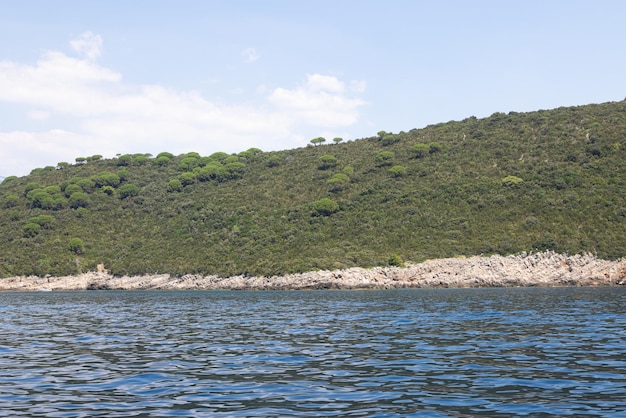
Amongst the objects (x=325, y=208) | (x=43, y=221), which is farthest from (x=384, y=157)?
(x=43, y=221)

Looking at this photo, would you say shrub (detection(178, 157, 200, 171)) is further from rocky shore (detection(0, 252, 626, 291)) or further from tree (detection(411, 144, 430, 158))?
rocky shore (detection(0, 252, 626, 291))

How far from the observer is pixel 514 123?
12775cm

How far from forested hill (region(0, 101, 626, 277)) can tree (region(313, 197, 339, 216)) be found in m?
0.30

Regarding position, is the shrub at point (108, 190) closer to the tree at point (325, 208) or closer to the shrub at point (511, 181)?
the tree at point (325, 208)

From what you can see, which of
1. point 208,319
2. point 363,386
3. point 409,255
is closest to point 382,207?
point 409,255

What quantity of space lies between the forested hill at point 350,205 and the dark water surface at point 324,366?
49346mm

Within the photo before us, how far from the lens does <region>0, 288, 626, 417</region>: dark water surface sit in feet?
42.0

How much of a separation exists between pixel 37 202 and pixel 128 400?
393 ft

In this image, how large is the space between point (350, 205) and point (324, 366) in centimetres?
8537

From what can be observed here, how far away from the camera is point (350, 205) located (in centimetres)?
10275

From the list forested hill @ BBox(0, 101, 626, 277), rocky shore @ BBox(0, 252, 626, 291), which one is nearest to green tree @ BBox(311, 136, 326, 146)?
forested hill @ BBox(0, 101, 626, 277)

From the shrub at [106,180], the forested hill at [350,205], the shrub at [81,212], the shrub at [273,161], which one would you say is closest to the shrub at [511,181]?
the forested hill at [350,205]

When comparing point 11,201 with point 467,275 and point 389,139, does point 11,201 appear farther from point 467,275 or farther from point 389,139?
point 467,275

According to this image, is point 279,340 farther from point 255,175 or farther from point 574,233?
point 255,175
